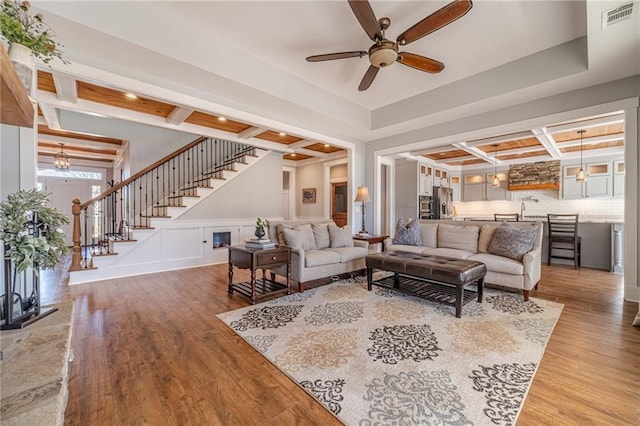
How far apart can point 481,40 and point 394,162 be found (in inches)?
183

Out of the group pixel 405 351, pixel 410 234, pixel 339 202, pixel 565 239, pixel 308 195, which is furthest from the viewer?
pixel 308 195

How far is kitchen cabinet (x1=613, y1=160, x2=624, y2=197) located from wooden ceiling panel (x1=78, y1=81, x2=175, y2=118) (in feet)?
32.3

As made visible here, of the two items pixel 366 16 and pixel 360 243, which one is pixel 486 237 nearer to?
pixel 360 243

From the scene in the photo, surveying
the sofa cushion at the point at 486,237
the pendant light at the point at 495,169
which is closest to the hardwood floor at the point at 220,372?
the sofa cushion at the point at 486,237

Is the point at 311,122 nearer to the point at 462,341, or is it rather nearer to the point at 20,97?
the point at 462,341

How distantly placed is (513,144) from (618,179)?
273cm

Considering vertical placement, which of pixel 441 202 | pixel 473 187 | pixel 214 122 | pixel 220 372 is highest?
pixel 214 122

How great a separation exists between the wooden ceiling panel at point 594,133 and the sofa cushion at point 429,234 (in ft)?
9.72

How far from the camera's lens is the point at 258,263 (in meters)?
3.34

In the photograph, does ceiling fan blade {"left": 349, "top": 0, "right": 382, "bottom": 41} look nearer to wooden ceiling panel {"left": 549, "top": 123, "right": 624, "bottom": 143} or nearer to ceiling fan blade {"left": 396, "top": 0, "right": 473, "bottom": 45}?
ceiling fan blade {"left": 396, "top": 0, "right": 473, "bottom": 45}

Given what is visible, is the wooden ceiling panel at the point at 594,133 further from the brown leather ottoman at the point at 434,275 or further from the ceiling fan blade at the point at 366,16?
the ceiling fan blade at the point at 366,16

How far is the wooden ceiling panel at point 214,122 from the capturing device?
510 cm

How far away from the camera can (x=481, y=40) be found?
315cm

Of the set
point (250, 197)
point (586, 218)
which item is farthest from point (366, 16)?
point (586, 218)
